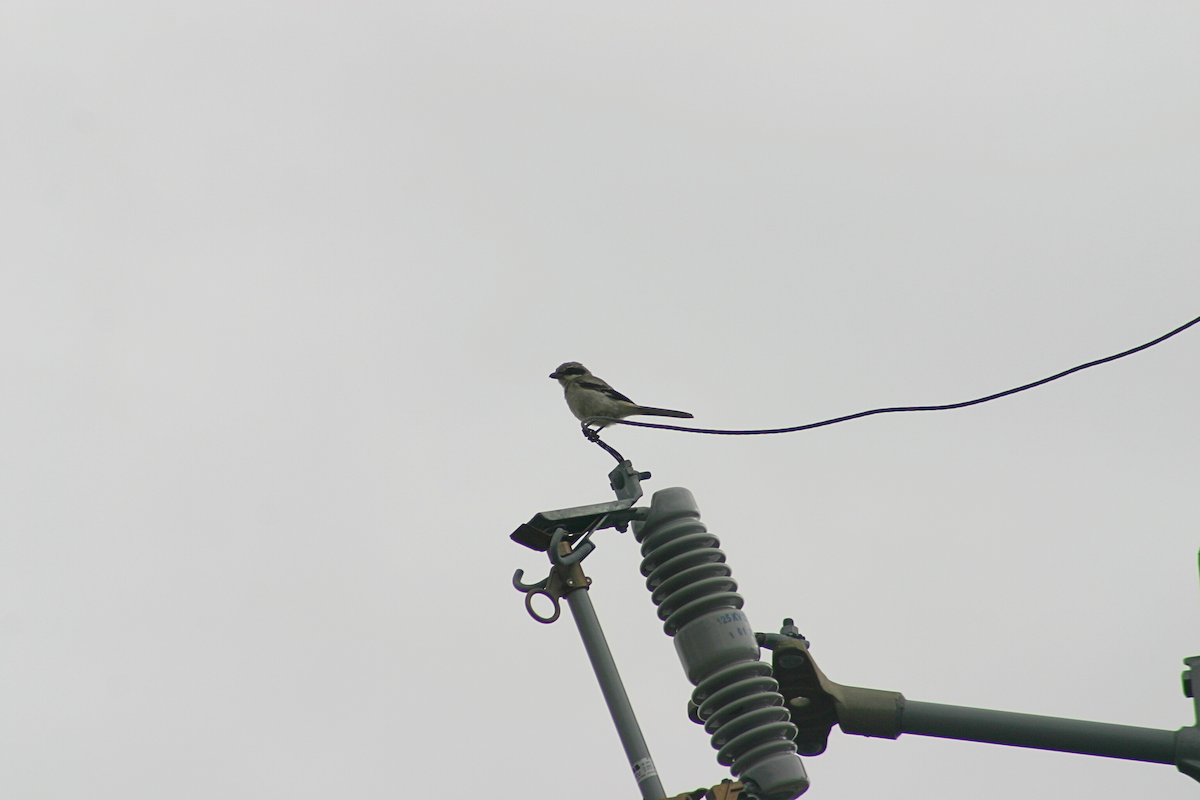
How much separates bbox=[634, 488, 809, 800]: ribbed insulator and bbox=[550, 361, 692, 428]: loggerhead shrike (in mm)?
4576

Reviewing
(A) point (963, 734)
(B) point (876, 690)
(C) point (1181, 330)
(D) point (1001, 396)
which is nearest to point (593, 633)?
(B) point (876, 690)

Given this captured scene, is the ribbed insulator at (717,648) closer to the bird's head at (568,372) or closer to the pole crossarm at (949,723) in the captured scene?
the pole crossarm at (949,723)

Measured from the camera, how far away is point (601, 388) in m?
10.1

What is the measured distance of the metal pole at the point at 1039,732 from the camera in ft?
14.9

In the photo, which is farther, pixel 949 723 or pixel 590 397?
pixel 590 397

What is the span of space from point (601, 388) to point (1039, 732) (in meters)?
6.01

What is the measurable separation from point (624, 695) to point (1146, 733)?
88.3 inches

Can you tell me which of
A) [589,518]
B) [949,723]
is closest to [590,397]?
[589,518]

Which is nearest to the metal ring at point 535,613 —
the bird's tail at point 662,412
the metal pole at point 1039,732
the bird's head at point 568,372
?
the metal pole at point 1039,732

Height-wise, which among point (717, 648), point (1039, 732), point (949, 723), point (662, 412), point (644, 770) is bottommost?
point (1039, 732)

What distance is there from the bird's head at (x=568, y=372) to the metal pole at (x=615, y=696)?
240 inches

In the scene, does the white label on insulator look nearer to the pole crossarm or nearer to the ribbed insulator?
the ribbed insulator

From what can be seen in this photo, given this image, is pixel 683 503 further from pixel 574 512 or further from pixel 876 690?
pixel 876 690

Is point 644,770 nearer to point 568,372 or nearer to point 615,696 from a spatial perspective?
point 615,696
